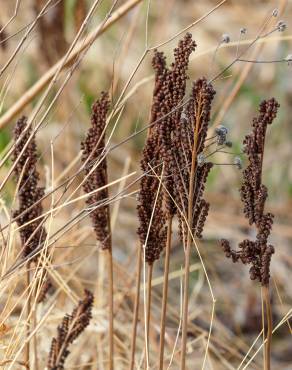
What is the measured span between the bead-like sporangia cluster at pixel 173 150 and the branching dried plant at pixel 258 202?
0.19ft

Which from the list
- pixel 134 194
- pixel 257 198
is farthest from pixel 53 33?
pixel 257 198

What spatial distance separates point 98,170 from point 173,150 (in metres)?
0.15

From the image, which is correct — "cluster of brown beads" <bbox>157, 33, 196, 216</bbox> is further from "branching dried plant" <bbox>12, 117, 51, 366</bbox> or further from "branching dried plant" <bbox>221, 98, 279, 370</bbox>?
"branching dried plant" <bbox>12, 117, 51, 366</bbox>

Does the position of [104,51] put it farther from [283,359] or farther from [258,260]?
[258,260]

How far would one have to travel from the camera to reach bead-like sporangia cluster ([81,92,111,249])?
1.18 metres

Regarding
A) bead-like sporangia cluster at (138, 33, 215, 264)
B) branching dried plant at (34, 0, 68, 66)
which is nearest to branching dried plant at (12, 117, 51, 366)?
bead-like sporangia cluster at (138, 33, 215, 264)

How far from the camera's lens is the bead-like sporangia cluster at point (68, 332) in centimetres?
127

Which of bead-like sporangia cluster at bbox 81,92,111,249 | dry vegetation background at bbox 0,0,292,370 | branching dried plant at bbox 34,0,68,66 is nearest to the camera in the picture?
bead-like sporangia cluster at bbox 81,92,111,249

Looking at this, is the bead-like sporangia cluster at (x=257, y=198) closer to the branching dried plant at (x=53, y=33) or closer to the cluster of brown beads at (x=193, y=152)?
the cluster of brown beads at (x=193, y=152)

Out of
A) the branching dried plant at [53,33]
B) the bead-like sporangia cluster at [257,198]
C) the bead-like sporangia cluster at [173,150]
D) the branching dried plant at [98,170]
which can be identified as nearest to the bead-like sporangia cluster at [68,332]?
the branching dried plant at [98,170]

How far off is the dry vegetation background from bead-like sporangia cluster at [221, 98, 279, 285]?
0.28m

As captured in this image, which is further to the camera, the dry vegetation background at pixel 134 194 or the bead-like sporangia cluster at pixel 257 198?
the dry vegetation background at pixel 134 194

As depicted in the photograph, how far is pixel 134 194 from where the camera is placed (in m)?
2.96

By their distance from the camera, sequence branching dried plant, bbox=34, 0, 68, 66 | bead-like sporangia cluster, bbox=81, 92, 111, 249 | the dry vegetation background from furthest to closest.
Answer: branching dried plant, bbox=34, 0, 68, 66, the dry vegetation background, bead-like sporangia cluster, bbox=81, 92, 111, 249
